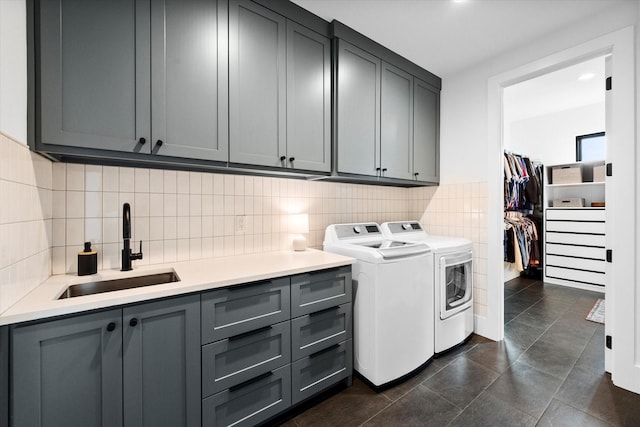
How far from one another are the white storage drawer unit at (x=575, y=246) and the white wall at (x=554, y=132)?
97 cm

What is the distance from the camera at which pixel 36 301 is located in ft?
3.34

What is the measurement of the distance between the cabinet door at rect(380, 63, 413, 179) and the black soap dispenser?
A: 2.09m

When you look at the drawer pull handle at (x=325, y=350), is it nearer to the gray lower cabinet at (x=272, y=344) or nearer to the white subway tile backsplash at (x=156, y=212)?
the gray lower cabinet at (x=272, y=344)

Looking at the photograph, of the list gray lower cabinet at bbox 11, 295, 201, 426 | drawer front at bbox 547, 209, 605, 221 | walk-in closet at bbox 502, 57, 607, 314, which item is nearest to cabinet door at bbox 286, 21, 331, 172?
gray lower cabinet at bbox 11, 295, 201, 426

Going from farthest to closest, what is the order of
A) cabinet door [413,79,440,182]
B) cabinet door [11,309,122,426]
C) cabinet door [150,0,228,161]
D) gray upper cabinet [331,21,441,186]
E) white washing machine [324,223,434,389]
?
cabinet door [413,79,440,182]
gray upper cabinet [331,21,441,186]
white washing machine [324,223,434,389]
cabinet door [150,0,228,161]
cabinet door [11,309,122,426]

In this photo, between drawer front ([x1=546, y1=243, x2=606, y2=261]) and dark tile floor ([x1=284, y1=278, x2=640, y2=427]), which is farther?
drawer front ([x1=546, y1=243, x2=606, y2=261])

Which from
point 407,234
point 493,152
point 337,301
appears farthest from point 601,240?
point 337,301

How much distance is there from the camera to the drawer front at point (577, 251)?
3689mm

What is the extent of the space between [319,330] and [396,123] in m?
1.90

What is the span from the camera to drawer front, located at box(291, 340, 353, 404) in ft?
5.06

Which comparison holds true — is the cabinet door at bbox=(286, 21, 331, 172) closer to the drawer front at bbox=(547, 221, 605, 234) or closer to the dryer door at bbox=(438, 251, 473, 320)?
the dryer door at bbox=(438, 251, 473, 320)

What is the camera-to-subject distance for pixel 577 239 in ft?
12.8

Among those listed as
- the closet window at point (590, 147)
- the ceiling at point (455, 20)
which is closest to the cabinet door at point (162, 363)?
the ceiling at point (455, 20)

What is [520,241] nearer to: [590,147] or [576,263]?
[576,263]
